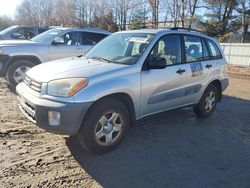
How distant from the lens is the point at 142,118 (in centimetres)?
476

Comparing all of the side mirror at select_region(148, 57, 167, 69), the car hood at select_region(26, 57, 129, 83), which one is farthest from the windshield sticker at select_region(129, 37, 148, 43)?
the car hood at select_region(26, 57, 129, 83)

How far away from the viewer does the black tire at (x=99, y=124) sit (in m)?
3.90

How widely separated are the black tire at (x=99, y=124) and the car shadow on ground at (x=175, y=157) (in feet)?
0.47

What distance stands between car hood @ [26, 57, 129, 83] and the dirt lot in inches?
42.4

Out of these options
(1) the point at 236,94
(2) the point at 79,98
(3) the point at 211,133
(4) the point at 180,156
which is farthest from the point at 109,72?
(1) the point at 236,94

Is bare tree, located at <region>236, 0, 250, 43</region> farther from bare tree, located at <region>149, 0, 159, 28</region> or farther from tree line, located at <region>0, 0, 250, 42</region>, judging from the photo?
bare tree, located at <region>149, 0, 159, 28</region>

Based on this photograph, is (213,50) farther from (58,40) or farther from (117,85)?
(58,40)

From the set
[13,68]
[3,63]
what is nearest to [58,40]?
[13,68]

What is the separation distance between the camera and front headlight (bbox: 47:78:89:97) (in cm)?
377

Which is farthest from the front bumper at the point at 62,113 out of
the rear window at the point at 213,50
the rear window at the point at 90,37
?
the rear window at the point at 90,37

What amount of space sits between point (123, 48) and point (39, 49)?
3.96m

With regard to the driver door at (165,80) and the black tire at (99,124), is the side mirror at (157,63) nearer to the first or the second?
the driver door at (165,80)

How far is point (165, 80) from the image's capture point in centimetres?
489

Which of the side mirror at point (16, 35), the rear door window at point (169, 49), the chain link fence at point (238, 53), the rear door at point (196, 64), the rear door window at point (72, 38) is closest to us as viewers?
the rear door window at point (169, 49)
